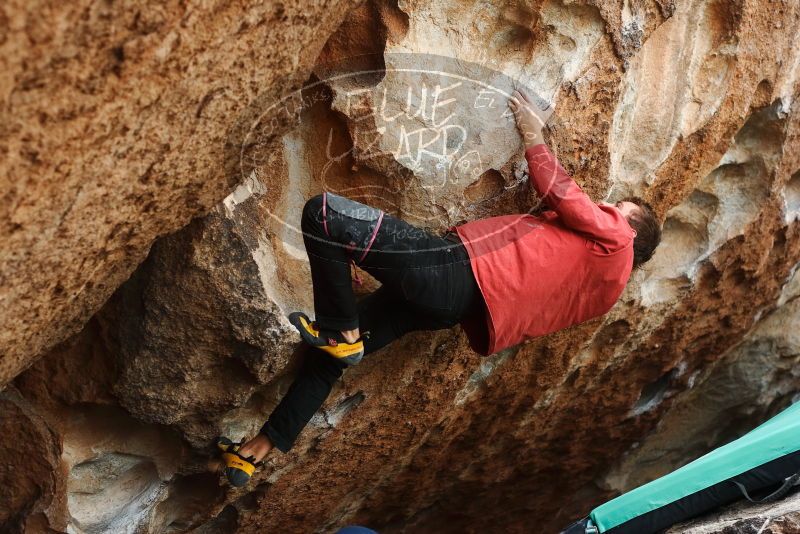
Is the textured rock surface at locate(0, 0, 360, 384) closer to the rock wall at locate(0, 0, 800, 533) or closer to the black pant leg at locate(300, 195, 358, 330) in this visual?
the rock wall at locate(0, 0, 800, 533)

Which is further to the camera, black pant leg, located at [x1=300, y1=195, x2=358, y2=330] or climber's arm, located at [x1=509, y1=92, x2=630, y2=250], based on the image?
climber's arm, located at [x1=509, y1=92, x2=630, y2=250]

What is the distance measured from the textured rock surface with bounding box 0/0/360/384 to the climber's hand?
23.8 inches

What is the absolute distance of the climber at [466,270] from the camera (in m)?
2.05

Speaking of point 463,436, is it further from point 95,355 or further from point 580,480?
point 95,355

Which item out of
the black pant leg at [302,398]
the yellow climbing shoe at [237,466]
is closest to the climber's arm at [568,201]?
the black pant leg at [302,398]

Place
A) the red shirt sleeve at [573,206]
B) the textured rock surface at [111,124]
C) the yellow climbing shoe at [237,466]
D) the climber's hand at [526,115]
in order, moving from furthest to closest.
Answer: the yellow climbing shoe at [237,466]
the climber's hand at [526,115]
the red shirt sleeve at [573,206]
the textured rock surface at [111,124]

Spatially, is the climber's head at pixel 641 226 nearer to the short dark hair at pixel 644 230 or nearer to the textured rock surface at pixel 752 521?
the short dark hair at pixel 644 230

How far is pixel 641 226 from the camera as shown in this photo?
2.32m

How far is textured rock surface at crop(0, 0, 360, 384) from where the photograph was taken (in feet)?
4.34

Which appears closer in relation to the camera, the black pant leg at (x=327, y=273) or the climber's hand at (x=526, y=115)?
the black pant leg at (x=327, y=273)

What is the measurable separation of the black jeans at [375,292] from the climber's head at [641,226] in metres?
0.47

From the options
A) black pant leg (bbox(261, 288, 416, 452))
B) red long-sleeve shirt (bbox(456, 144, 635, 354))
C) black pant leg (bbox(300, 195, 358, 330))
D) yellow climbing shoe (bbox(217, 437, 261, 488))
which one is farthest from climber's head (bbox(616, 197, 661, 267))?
yellow climbing shoe (bbox(217, 437, 261, 488))

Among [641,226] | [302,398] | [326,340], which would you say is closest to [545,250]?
[641,226]

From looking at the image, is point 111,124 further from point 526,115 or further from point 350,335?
point 526,115
